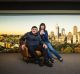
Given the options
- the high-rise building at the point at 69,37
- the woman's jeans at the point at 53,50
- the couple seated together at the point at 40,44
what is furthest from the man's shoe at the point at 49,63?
the high-rise building at the point at 69,37

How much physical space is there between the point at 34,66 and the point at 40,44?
380mm

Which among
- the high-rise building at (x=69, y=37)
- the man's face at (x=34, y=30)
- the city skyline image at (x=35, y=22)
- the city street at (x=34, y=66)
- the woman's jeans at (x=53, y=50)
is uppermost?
the city skyline image at (x=35, y=22)

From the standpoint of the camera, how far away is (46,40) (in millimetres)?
3045

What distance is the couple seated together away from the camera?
299cm

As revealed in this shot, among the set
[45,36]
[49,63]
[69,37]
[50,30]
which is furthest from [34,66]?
[69,37]

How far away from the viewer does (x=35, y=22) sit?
3074 millimetres

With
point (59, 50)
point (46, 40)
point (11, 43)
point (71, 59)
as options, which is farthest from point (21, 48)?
point (71, 59)

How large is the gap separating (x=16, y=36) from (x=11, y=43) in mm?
147

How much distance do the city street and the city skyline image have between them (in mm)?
427

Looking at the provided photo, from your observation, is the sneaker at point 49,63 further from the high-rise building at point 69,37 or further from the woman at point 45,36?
the high-rise building at point 69,37

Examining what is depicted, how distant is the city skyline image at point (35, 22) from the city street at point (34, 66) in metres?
0.43

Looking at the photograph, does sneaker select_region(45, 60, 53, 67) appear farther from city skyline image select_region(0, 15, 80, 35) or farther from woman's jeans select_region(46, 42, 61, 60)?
city skyline image select_region(0, 15, 80, 35)

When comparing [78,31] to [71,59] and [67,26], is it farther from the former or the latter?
[71,59]

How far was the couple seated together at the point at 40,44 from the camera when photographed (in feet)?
9.82
